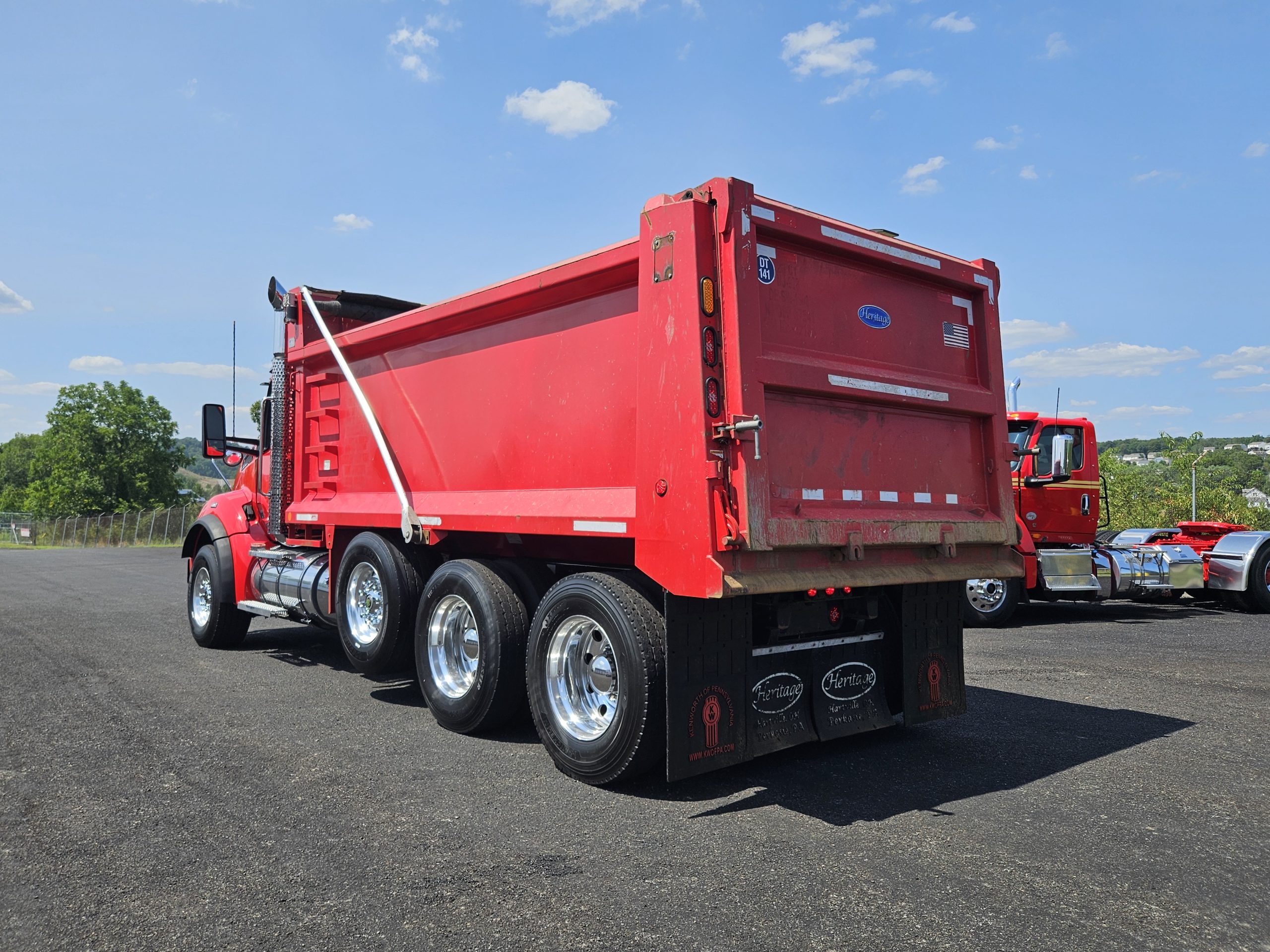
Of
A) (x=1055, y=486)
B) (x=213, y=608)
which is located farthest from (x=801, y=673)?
(x=1055, y=486)

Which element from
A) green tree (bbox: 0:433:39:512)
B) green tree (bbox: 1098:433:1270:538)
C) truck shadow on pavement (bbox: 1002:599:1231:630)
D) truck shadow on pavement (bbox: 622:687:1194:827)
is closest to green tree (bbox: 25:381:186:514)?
green tree (bbox: 0:433:39:512)

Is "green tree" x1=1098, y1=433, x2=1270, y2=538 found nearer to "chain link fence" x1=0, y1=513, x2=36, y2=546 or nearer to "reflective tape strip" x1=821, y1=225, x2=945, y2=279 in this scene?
"reflective tape strip" x1=821, y1=225, x2=945, y2=279

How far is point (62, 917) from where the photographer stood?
3211 mm

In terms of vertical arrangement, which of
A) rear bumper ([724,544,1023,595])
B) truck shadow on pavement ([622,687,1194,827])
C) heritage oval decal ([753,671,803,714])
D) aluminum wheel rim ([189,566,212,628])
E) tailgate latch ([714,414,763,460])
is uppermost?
tailgate latch ([714,414,763,460])

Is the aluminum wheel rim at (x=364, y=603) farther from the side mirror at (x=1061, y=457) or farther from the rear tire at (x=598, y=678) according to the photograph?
the side mirror at (x=1061, y=457)

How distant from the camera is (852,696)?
17.4ft

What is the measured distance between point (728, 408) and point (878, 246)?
161 cm

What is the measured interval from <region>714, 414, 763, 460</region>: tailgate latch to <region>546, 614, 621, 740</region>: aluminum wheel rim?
49.3 inches

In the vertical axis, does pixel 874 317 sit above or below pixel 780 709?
above

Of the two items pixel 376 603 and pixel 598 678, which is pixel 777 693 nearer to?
pixel 598 678

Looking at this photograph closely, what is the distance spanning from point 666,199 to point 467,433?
239 centimetres

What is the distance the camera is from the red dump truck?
447 centimetres

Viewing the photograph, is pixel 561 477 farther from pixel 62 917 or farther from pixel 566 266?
pixel 62 917

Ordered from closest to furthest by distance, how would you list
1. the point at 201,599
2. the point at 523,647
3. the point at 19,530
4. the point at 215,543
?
the point at 523,647 → the point at 215,543 → the point at 201,599 → the point at 19,530
